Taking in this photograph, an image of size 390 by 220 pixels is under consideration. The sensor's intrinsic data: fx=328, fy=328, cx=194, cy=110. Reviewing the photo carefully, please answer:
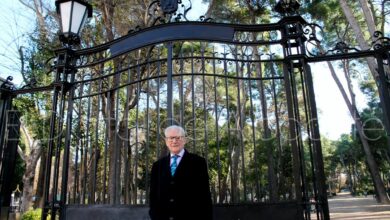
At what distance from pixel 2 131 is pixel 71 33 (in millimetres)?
1963

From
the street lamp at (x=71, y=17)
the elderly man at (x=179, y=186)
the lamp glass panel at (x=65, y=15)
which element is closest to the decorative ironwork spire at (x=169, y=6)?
the street lamp at (x=71, y=17)

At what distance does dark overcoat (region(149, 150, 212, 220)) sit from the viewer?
2.61 meters

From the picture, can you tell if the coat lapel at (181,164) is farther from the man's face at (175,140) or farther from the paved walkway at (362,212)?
the paved walkway at (362,212)

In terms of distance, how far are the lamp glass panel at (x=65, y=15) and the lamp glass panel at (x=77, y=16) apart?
0.07 meters

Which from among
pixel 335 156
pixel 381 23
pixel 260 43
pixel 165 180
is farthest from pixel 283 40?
pixel 335 156

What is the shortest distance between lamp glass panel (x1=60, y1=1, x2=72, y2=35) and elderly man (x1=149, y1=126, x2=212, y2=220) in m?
2.99

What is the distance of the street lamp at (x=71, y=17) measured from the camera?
476 cm

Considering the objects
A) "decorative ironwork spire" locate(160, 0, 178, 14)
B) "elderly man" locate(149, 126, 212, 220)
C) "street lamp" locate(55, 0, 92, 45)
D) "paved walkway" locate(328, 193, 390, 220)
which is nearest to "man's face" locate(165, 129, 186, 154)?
"elderly man" locate(149, 126, 212, 220)

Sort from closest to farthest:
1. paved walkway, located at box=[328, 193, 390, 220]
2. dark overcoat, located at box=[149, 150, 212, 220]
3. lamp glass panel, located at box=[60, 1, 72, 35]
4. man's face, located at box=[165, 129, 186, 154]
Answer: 1. dark overcoat, located at box=[149, 150, 212, 220]
2. man's face, located at box=[165, 129, 186, 154]
3. lamp glass panel, located at box=[60, 1, 72, 35]
4. paved walkway, located at box=[328, 193, 390, 220]

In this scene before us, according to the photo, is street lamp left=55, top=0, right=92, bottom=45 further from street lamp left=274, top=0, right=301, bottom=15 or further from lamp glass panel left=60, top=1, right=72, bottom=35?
street lamp left=274, top=0, right=301, bottom=15

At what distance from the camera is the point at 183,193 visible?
264cm

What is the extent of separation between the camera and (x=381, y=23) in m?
12.6

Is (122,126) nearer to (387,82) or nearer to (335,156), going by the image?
(387,82)

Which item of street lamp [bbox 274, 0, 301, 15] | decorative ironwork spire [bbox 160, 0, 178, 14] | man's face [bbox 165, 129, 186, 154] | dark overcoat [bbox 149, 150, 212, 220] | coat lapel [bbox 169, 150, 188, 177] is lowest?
dark overcoat [bbox 149, 150, 212, 220]
